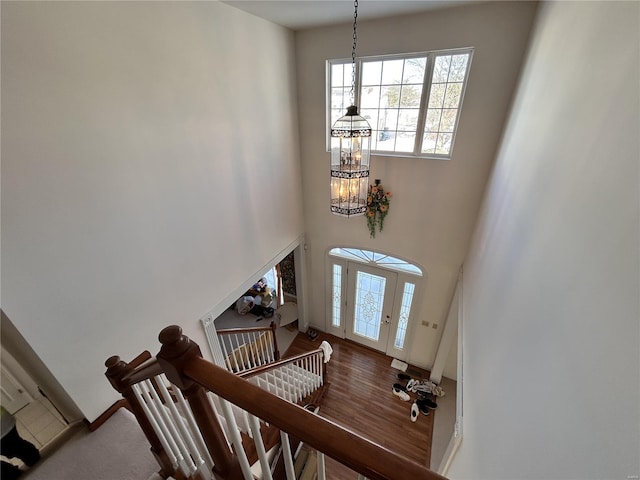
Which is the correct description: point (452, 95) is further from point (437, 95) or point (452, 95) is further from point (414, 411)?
point (414, 411)

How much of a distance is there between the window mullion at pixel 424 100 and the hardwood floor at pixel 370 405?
3919 mm

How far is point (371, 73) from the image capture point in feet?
12.1

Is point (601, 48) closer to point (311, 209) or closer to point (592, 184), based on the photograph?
point (592, 184)

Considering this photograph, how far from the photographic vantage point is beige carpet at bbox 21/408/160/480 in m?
1.85

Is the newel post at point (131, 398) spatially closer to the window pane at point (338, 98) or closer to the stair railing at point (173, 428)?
the stair railing at point (173, 428)

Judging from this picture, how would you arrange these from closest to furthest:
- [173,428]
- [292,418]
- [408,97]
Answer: [292,418], [173,428], [408,97]

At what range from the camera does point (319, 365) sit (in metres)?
4.29

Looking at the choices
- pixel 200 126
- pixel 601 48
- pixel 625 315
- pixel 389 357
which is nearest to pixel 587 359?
pixel 625 315

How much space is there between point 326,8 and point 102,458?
4454mm

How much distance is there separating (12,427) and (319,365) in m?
3.33

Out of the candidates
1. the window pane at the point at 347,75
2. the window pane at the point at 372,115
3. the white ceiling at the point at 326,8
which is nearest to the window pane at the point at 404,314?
the window pane at the point at 372,115

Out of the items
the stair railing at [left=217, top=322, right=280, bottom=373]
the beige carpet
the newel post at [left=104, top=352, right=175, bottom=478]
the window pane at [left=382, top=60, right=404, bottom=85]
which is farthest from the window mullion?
the beige carpet

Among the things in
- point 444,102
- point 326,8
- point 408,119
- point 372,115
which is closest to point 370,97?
point 372,115

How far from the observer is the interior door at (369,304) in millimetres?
4980
